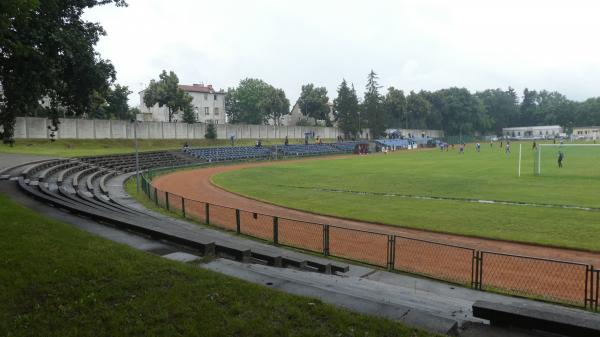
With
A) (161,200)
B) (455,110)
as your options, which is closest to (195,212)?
(161,200)

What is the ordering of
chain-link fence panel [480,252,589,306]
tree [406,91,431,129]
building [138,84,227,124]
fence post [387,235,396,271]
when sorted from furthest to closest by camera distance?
1. tree [406,91,431,129]
2. building [138,84,227,124]
3. fence post [387,235,396,271]
4. chain-link fence panel [480,252,589,306]

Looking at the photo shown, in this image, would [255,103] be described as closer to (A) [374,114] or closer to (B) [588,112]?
(A) [374,114]

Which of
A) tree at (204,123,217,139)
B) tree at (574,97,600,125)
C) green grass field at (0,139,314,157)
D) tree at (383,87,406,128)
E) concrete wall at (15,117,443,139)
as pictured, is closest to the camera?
green grass field at (0,139,314,157)

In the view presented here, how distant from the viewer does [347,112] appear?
106 metres

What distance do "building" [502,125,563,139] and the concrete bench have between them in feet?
550

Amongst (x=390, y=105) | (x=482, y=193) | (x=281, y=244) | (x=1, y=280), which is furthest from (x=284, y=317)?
(x=390, y=105)

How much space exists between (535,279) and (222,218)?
1254 cm

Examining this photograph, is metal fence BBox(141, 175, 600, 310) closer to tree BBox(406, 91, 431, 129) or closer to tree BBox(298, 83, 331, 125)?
tree BBox(298, 83, 331, 125)

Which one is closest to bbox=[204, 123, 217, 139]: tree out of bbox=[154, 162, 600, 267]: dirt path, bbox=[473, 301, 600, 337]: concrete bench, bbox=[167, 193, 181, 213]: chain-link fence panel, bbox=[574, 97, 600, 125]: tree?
bbox=[154, 162, 600, 267]: dirt path

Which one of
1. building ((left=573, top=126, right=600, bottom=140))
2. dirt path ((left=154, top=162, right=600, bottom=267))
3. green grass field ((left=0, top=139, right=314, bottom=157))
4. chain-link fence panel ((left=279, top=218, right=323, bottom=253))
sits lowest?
dirt path ((left=154, top=162, right=600, bottom=267))

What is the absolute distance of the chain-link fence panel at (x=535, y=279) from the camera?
32.8 ft

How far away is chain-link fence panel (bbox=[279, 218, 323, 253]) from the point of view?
14.1 metres

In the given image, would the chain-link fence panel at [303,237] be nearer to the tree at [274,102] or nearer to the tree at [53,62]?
the tree at [53,62]

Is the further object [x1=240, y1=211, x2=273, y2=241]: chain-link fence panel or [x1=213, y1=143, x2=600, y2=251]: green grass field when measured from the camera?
[x1=213, y1=143, x2=600, y2=251]: green grass field
